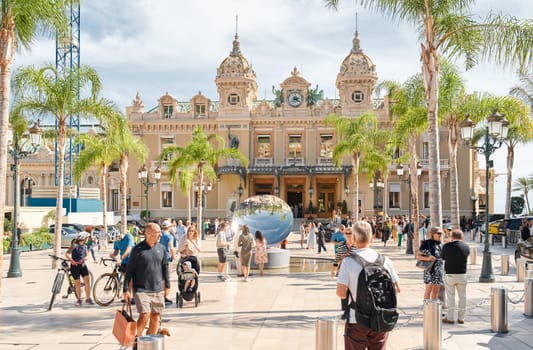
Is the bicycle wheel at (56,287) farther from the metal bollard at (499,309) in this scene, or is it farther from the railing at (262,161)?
the railing at (262,161)

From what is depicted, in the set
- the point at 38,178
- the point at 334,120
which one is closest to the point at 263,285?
the point at 334,120

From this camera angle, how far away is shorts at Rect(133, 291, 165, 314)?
22.9 feet

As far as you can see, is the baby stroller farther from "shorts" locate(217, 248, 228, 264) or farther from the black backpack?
the black backpack

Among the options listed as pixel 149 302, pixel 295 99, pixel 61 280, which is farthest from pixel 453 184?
pixel 295 99

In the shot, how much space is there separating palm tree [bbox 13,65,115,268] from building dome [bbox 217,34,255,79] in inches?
1207

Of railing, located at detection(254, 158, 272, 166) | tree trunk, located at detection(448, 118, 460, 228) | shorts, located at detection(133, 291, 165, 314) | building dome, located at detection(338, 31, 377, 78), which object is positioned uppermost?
building dome, located at detection(338, 31, 377, 78)

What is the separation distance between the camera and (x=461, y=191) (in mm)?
45781

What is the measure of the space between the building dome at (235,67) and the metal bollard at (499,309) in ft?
135

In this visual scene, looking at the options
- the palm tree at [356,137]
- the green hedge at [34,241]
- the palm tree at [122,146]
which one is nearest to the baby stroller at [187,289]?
the palm tree at [122,146]

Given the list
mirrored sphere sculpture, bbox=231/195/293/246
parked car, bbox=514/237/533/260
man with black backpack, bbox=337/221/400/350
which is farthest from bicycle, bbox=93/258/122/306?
parked car, bbox=514/237/533/260

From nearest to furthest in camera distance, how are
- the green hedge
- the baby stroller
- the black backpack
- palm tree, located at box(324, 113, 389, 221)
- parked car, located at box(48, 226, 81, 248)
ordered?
the black backpack
the baby stroller
the green hedge
parked car, located at box(48, 226, 81, 248)
palm tree, located at box(324, 113, 389, 221)

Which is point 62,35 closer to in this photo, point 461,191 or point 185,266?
point 185,266

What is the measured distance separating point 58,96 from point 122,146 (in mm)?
7055

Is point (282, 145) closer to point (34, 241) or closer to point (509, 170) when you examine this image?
point (509, 170)
